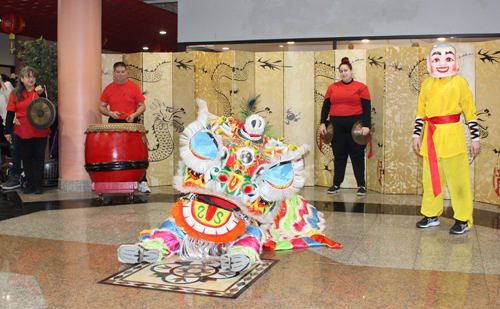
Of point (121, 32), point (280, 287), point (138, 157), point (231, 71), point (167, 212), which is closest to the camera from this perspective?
point (280, 287)

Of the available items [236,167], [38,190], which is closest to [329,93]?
[236,167]

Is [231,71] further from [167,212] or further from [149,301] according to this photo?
[149,301]

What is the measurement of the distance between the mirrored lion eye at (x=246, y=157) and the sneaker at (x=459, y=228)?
181 cm

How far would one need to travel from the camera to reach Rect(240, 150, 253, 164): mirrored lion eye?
2.40m

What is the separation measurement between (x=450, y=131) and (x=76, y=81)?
13.7 feet

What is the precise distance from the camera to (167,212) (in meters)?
4.18

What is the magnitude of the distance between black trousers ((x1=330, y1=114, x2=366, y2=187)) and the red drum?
2252mm

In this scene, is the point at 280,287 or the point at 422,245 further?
the point at 422,245

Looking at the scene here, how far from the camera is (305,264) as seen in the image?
2.59 meters

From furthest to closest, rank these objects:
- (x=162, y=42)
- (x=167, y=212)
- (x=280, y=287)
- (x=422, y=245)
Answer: (x=162, y=42) < (x=167, y=212) < (x=422, y=245) < (x=280, y=287)

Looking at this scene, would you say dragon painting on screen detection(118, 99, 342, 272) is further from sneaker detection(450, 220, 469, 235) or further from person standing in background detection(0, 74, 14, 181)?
person standing in background detection(0, 74, 14, 181)

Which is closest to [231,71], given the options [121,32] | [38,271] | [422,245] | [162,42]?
[422,245]

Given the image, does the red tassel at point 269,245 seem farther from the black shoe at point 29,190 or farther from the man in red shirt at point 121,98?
the black shoe at point 29,190

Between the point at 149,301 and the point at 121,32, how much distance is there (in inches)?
446
